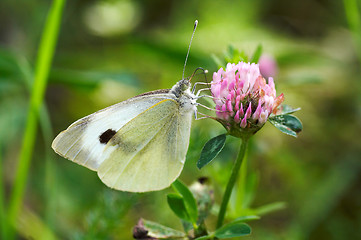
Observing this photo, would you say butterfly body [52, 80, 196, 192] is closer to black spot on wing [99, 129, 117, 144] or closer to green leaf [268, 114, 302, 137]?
black spot on wing [99, 129, 117, 144]

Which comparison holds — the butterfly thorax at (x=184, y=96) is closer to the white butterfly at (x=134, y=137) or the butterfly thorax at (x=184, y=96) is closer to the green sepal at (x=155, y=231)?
the white butterfly at (x=134, y=137)

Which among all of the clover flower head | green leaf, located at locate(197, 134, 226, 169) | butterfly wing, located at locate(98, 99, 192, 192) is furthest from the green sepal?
the clover flower head

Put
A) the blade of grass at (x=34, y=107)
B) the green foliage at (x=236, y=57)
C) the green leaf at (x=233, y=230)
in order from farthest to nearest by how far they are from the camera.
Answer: the blade of grass at (x=34, y=107)
the green foliage at (x=236, y=57)
the green leaf at (x=233, y=230)

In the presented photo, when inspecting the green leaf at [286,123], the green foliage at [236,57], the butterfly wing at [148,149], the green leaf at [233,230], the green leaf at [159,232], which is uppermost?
the green foliage at [236,57]

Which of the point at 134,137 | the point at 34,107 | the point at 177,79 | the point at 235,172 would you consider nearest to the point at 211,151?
the point at 235,172

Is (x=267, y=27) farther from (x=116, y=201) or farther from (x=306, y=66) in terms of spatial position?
(x=116, y=201)

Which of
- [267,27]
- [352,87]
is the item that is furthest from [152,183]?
[267,27]

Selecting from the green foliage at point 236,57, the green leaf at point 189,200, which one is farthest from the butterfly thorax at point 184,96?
the green leaf at point 189,200
